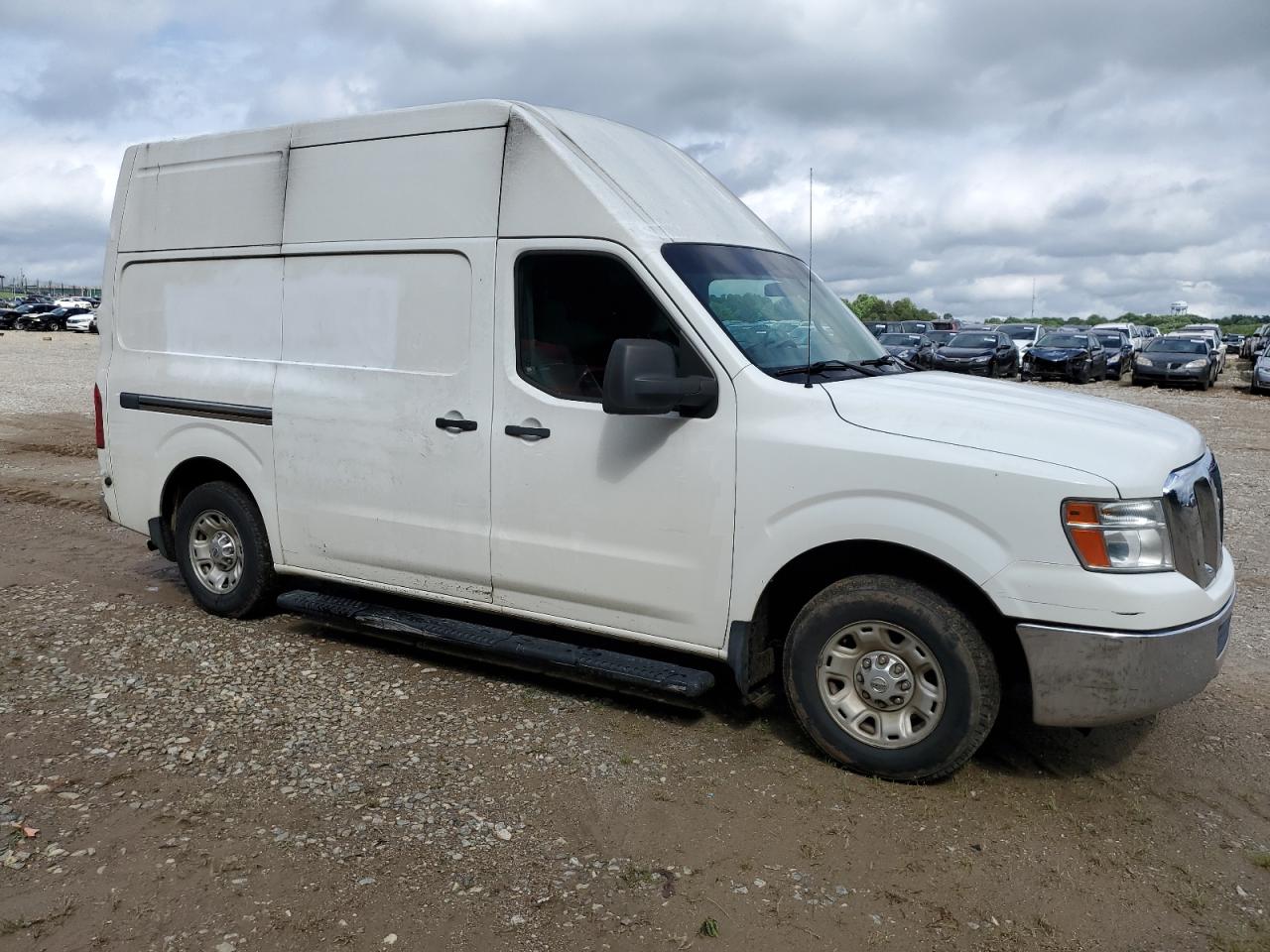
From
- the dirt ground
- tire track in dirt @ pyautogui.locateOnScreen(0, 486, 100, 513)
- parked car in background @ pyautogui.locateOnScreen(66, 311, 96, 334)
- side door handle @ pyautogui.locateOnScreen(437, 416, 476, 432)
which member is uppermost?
side door handle @ pyautogui.locateOnScreen(437, 416, 476, 432)

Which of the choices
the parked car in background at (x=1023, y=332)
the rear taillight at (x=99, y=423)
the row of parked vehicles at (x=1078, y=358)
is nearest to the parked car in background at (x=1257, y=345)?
the parked car in background at (x=1023, y=332)

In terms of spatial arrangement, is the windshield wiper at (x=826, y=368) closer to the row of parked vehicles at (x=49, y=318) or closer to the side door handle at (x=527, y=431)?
the side door handle at (x=527, y=431)

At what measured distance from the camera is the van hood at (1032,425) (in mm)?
3963

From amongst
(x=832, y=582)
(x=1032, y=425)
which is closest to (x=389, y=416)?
(x=832, y=582)

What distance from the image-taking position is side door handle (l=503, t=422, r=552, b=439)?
16.1 ft

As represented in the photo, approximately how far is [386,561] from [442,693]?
2.36 ft

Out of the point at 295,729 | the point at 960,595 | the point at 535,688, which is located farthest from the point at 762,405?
the point at 295,729

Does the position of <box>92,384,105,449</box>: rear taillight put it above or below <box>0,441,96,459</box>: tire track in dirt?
above

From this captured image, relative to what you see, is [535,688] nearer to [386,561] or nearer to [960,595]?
[386,561]

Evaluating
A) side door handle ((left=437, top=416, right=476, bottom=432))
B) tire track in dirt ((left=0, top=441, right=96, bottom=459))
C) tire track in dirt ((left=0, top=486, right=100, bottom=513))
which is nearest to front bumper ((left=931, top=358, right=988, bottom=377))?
tire track in dirt ((left=0, top=441, right=96, bottom=459))

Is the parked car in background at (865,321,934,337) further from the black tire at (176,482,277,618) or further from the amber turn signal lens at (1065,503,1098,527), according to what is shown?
the amber turn signal lens at (1065,503,1098,527)

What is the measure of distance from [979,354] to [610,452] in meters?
26.2

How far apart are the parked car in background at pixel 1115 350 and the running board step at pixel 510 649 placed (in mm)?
29993

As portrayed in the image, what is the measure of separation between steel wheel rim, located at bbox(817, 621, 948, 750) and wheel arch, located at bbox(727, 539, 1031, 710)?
9.3 inches
